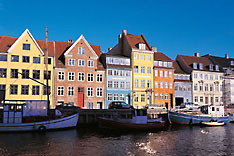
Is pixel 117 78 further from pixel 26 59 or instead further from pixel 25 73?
pixel 26 59

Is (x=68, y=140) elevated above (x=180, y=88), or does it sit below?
below

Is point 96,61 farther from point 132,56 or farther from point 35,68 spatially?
point 35,68

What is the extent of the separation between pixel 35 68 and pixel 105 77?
49.9 feet

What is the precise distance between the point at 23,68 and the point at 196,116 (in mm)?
35014

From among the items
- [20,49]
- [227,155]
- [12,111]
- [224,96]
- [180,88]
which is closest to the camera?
[227,155]

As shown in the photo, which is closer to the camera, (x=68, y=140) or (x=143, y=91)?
(x=68, y=140)

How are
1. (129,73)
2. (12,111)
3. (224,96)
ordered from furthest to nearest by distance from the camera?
1. (224,96)
2. (129,73)
3. (12,111)

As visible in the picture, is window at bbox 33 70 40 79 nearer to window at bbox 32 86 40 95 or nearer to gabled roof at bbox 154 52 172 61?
window at bbox 32 86 40 95

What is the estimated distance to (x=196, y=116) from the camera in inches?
1859

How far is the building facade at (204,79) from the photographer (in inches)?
2739

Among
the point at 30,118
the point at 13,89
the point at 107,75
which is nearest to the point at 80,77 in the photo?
the point at 107,75

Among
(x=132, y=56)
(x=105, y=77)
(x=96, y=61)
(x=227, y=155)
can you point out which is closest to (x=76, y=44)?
(x=96, y=61)

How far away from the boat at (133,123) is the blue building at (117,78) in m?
17.1

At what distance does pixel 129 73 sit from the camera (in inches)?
2352
